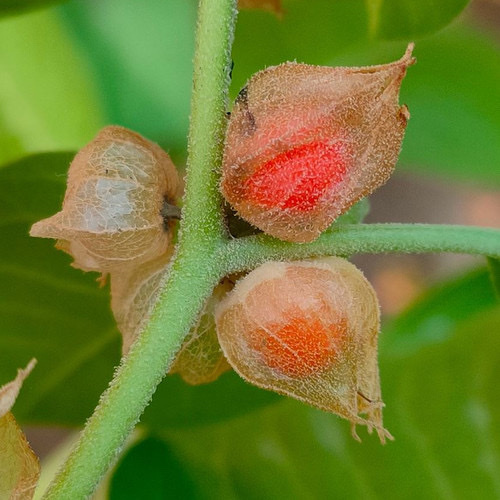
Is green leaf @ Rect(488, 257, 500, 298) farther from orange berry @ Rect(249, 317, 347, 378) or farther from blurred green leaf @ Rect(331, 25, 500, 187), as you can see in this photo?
blurred green leaf @ Rect(331, 25, 500, 187)

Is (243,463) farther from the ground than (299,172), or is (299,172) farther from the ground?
(299,172)

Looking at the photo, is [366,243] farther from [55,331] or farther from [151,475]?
[151,475]

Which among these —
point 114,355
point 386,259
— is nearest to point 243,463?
point 114,355

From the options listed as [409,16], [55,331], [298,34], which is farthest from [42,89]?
[409,16]

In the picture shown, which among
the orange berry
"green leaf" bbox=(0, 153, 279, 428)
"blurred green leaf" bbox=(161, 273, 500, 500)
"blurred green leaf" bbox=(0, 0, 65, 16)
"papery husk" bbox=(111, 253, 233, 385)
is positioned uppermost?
"blurred green leaf" bbox=(0, 0, 65, 16)

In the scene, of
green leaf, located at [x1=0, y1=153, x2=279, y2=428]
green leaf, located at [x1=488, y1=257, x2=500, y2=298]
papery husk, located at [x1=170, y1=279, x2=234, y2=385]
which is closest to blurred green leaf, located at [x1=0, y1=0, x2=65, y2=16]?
green leaf, located at [x1=0, y1=153, x2=279, y2=428]

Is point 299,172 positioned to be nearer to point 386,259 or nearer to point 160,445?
point 160,445

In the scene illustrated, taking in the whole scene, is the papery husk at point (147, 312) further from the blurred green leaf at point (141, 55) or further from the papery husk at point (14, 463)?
the blurred green leaf at point (141, 55)
